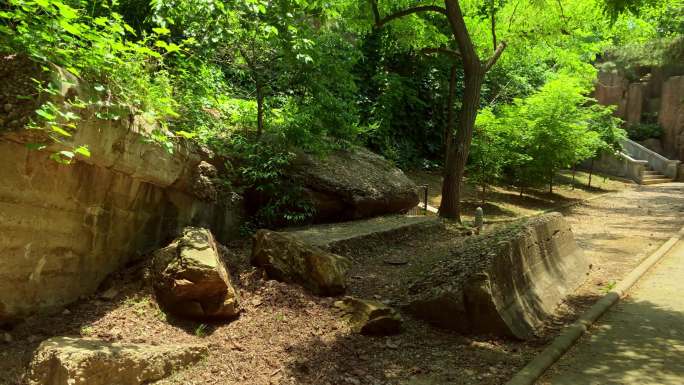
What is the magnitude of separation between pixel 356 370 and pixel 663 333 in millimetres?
3375

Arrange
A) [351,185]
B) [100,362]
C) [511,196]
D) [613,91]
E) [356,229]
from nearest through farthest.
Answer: [100,362] → [356,229] → [351,185] → [511,196] → [613,91]

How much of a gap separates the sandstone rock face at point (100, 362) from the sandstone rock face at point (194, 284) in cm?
67

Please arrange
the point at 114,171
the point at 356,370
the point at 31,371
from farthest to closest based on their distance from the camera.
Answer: the point at 114,171, the point at 356,370, the point at 31,371

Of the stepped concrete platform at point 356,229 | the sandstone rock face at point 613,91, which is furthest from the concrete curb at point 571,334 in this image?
the sandstone rock face at point 613,91

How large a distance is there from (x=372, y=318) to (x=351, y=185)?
3.76 m

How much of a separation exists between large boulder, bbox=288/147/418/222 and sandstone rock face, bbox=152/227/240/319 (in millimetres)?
2924

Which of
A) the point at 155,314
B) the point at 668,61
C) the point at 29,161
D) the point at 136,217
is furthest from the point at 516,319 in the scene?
the point at 668,61

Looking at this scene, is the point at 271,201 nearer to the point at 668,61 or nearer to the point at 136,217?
the point at 136,217

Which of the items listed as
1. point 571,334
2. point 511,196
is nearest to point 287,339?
point 571,334

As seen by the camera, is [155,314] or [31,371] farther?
[155,314]

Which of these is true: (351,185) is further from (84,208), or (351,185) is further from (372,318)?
(84,208)

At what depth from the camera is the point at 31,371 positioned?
3771 millimetres

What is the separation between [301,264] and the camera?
232 inches

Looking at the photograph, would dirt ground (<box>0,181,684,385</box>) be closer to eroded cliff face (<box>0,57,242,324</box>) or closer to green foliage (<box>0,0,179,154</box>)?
eroded cliff face (<box>0,57,242,324</box>)
